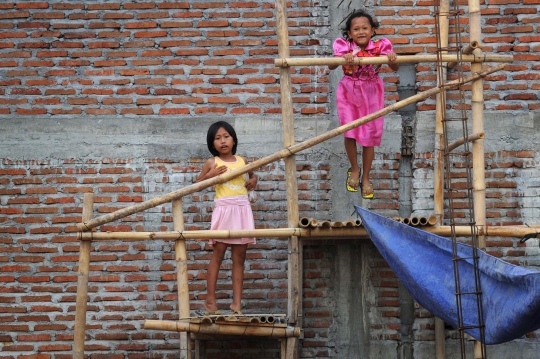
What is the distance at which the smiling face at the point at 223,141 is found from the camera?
7758 mm

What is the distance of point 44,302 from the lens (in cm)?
816

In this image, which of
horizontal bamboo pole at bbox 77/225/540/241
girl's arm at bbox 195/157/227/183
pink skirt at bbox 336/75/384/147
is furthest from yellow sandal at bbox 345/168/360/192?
girl's arm at bbox 195/157/227/183

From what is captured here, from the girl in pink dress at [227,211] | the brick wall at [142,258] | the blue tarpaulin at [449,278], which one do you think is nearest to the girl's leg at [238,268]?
the girl in pink dress at [227,211]

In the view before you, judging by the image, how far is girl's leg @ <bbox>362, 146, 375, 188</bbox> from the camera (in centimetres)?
784

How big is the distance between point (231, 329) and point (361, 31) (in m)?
2.47

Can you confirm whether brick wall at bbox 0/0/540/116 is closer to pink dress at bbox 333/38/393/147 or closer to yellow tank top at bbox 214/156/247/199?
pink dress at bbox 333/38/393/147

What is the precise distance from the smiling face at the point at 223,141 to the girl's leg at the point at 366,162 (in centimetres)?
103

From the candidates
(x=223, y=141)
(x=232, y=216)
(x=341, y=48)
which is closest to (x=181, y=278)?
(x=232, y=216)

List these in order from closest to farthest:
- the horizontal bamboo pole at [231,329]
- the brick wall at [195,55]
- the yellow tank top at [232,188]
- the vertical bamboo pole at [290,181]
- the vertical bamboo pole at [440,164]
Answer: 1. the horizontal bamboo pole at [231,329]
2. the vertical bamboo pole at [290,181]
3. the yellow tank top at [232,188]
4. the vertical bamboo pole at [440,164]
5. the brick wall at [195,55]

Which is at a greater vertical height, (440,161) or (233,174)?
(440,161)

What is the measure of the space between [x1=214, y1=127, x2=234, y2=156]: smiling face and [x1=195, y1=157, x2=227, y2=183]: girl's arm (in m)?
0.10

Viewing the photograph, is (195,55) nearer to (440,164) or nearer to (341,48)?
(341,48)

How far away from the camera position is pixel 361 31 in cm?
777

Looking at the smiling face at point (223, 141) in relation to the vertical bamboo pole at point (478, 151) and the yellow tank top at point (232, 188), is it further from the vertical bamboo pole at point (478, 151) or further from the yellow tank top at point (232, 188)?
the vertical bamboo pole at point (478, 151)
